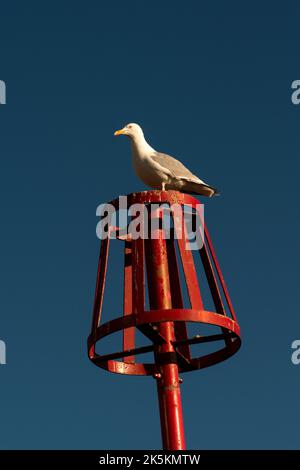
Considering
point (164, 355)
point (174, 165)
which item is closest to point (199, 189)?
point (174, 165)

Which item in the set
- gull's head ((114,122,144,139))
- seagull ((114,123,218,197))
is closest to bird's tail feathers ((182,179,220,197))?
seagull ((114,123,218,197))

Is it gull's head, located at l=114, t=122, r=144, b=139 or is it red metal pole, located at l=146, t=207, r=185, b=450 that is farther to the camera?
gull's head, located at l=114, t=122, r=144, b=139

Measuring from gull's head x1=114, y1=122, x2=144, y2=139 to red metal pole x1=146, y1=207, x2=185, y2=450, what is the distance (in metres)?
2.58

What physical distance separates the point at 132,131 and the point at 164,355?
191 inches

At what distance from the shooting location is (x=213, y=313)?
18.8m

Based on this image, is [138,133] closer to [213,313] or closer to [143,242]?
[143,242]

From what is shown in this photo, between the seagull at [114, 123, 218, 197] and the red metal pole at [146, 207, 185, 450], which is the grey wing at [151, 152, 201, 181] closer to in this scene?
the seagull at [114, 123, 218, 197]

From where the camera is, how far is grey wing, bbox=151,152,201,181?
2103 cm

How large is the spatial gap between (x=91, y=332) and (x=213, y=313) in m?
2.16

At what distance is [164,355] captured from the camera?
19.5 meters

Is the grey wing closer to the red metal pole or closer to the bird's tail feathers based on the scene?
the bird's tail feathers

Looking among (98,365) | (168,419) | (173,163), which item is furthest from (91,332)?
(173,163)

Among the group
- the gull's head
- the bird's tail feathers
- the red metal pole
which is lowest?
the red metal pole

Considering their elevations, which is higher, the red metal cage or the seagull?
the seagull
